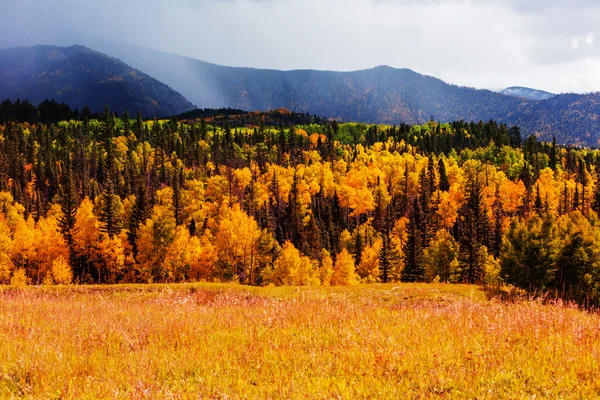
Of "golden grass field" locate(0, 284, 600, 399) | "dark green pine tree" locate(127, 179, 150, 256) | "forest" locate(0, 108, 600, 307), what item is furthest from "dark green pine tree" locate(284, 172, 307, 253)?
"golden grass field" locate(0, 284, 600, 399)

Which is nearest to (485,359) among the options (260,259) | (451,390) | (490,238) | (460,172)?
(451,390)

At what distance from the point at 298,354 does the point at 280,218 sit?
108 m

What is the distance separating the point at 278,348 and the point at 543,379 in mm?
4603

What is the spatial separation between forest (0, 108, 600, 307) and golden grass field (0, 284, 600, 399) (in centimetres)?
783

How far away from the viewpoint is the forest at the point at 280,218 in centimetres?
5606

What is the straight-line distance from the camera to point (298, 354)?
24.0 feet

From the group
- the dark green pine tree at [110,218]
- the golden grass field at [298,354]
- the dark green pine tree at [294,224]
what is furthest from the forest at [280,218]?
the golden grass field at [298,354]

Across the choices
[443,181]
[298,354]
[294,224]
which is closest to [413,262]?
[294,224]

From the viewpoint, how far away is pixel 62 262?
2288 inches

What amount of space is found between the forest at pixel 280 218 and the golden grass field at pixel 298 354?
25.7 feet

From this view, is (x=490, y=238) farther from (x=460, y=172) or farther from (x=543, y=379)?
(x=543, y=379)

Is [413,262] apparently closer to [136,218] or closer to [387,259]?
[387,259]

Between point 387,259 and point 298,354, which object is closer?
point 298,354

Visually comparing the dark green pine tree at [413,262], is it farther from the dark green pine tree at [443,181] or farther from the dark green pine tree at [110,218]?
the dark green pine tree at [443,181]
